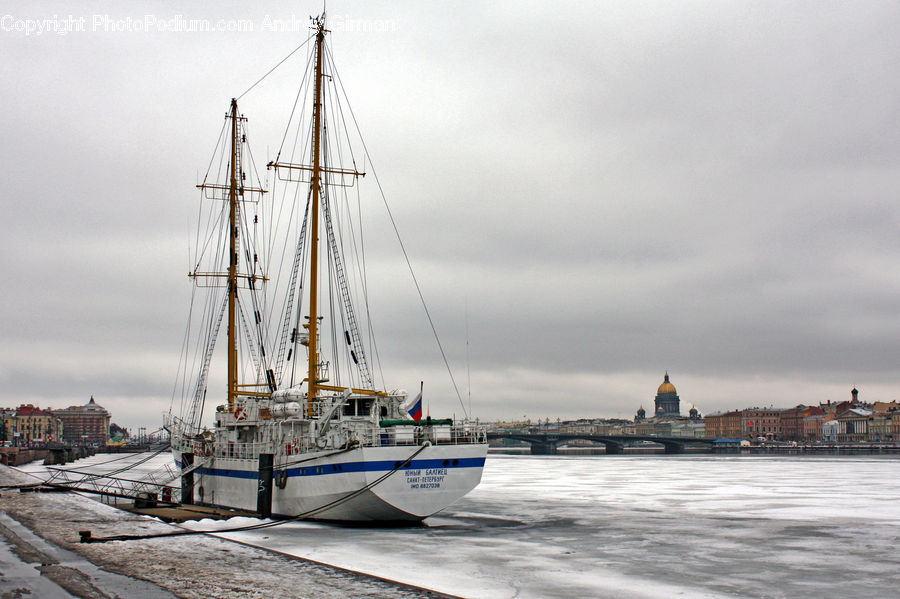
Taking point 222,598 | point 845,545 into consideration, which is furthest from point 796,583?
point 222,598

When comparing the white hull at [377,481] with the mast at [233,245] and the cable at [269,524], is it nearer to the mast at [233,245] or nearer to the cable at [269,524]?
the cable at [269,524]

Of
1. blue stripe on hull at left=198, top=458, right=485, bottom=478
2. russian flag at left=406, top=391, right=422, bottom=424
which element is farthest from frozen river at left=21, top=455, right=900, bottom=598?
russian flag at left=406, top=391, right=422, bottom=424

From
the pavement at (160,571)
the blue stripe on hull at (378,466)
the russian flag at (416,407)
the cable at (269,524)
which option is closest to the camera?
the pavement at (160,571)

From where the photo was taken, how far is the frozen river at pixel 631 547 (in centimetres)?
2375

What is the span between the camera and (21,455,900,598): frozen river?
23.8 meters

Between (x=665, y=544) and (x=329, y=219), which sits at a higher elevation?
(x=329, y=219)

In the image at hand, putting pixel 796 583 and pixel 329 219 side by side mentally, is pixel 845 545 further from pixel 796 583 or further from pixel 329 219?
pixel 329 219

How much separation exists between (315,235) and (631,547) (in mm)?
Answer: 23735

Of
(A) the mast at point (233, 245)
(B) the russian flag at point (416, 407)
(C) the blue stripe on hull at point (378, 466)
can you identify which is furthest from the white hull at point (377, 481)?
(A) the mast at point (233, 245)

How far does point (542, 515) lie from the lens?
46250mm

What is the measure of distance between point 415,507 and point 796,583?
57.0ft

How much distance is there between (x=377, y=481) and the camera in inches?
1406

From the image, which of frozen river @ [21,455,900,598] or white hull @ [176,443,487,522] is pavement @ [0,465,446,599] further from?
white hull @ [176,443,487,522]

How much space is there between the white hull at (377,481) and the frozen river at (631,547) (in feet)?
3.67
